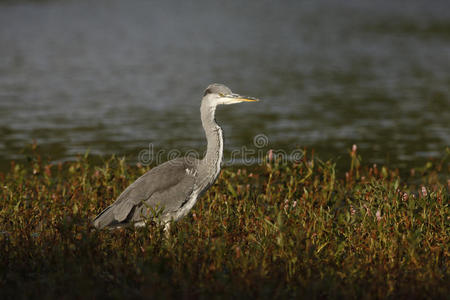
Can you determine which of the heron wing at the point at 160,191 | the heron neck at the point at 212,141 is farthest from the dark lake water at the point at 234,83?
the heron wing at the point at 160,191

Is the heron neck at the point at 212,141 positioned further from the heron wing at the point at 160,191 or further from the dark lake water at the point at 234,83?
the dark lake water at the point at 234,83

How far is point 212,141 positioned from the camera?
7.43 meters

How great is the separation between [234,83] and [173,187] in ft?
53.2

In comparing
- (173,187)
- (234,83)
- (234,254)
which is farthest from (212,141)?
(234,83)

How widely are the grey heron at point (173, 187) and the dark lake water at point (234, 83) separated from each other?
559 cm

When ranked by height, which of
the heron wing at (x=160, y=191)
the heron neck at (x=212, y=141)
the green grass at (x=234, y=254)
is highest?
the heron neck at (x=212, y=141)

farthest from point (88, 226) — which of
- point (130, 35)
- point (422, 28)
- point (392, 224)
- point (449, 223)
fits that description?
point (422, 28)

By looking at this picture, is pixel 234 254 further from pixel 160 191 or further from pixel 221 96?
pixel 221 96

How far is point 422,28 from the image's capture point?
4050 cm

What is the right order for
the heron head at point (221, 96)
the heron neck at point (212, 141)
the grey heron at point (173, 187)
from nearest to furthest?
the grey heron at point (173, 187)
the heron neck at point (212, 141)
the heron head at point (221, 96)

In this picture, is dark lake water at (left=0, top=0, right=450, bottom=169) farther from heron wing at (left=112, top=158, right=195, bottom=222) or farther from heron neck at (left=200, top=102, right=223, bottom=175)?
heron wing at (left=112, top=158, right=195, bottom=222)

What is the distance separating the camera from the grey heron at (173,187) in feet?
22.6

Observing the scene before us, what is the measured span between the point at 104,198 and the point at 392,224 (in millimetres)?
4350

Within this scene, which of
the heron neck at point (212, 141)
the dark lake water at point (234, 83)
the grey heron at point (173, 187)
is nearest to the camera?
the grey heron at point (173, 187)
